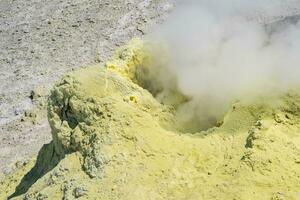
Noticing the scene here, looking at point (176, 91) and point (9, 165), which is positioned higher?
point (176, 91)

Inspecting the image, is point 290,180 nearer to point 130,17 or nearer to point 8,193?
point 8,193

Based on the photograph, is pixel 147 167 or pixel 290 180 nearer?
pixel 290 180

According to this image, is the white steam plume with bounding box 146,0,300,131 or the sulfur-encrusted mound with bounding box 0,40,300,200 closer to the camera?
the sulfur-encrusted mound with bounding box 0,40,300,200

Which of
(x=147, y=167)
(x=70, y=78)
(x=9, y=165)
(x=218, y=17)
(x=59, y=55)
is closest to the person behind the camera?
(x=147, y=167)

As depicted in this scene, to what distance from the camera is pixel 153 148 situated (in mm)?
3094

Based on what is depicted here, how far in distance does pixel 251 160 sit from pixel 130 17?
6072 millimetres

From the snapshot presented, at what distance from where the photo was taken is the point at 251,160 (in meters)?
2.85

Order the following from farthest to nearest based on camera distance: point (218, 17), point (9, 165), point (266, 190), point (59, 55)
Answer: point (59, 55), point (9, 165), point (218, 17), point (266, 190)

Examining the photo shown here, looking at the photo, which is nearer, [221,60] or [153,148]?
[153,148]

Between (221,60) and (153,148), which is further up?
(221,60)

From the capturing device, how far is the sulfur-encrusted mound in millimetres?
2834

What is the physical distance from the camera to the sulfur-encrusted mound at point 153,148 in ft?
9.30

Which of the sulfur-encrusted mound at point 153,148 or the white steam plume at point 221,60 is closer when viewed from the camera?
the sulfur-encrusted mound at point 153,148

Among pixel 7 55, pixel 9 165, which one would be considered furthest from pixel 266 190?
pixel 7 55
